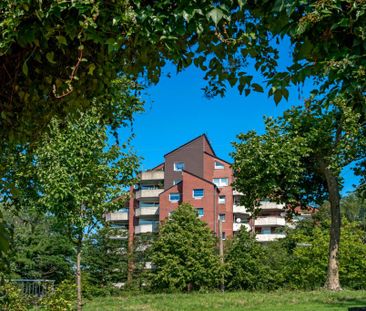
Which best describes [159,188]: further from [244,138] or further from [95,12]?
[95,12]

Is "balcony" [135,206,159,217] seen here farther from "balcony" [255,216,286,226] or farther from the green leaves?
the green leaves

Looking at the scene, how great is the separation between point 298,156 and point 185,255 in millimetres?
15629

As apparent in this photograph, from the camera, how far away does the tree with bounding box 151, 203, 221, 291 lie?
26.9 meters

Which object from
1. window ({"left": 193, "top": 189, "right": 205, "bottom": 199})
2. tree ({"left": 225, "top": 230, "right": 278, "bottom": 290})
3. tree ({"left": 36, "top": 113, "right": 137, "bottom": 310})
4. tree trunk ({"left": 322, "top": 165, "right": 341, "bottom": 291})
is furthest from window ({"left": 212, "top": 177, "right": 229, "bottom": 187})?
tree ({"left": 36, "top": 113, "right": 137, "bottom": 310})

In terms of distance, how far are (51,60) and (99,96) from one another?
0.56 metres

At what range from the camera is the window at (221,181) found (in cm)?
4838

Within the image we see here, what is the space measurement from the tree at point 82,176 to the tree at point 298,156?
4.92 metres

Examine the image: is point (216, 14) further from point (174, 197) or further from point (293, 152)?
point (174, 197)

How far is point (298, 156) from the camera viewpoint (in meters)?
13.8

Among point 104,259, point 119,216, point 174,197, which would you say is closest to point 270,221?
point 174,197

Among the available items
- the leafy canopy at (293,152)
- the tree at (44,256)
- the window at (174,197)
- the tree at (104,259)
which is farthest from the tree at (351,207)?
the leafy canopy at (293,152)

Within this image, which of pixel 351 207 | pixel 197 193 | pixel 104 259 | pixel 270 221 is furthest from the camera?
pixel 270 221

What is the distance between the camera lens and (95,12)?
6.51 ft

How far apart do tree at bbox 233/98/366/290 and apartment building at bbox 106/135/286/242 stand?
1160 inches
